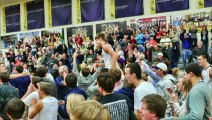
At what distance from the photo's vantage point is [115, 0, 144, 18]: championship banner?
21312 millimetres

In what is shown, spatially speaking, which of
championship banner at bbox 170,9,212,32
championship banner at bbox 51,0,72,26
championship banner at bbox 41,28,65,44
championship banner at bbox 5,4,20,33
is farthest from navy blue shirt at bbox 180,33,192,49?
championship banner at bbox 5,4,20,33

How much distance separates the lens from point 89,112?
234 cm

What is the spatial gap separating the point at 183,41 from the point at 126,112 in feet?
47.3

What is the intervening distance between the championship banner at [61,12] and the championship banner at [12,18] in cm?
436

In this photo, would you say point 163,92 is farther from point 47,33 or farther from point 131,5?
point 47,33

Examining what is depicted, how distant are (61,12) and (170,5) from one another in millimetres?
9108

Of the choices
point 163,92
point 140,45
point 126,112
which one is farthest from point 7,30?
point 126,112

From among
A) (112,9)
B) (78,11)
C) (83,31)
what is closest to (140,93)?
(112,9)

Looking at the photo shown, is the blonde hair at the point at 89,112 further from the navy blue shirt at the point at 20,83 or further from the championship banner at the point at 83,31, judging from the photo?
the championship banner at the point at 83,31

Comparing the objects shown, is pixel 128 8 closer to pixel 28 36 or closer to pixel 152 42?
pixel 152 42

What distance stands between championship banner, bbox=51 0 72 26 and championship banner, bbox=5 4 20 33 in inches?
172

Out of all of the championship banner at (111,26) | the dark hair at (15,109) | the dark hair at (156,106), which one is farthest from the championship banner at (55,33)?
the dark hair at (156,106)

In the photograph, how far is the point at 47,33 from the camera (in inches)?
1038

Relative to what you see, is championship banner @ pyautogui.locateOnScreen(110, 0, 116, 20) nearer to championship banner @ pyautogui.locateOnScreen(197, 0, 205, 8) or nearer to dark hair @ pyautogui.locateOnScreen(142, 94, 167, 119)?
championship banner @ pyautogui.locateOnScreen(197, 0, 205, 8)
